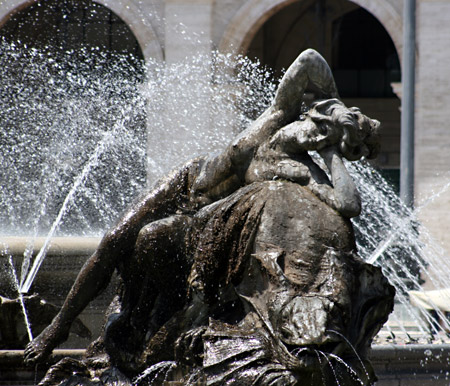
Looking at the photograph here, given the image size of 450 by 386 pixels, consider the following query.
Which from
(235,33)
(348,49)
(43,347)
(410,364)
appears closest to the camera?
(43,347)

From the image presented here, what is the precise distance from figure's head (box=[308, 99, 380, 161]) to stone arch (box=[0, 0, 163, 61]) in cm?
1653

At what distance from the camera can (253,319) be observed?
434 cm

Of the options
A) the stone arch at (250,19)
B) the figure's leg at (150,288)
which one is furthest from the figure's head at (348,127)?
the stone arch at (250,19)

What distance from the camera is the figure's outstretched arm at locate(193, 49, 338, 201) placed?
4734mm

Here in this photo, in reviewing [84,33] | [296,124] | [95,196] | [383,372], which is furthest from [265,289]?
[84,33]

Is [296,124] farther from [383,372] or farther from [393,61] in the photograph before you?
[393,61]

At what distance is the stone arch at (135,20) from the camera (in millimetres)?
21125

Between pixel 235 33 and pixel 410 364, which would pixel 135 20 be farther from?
pixel 410 364

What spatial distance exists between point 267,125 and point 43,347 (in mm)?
1428

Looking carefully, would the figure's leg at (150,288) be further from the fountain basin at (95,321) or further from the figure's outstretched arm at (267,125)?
the fountain basin at (95,321)

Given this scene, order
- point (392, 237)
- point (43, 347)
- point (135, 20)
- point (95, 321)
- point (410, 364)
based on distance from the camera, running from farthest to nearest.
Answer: point (135, 20)
point (392, 237)
point (95, 321)
point (410, 364)
point (43, 347)

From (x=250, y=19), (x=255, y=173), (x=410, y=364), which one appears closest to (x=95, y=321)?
(x=410, y=364)

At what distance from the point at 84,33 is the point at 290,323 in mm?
21272

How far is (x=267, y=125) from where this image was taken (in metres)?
4.80
